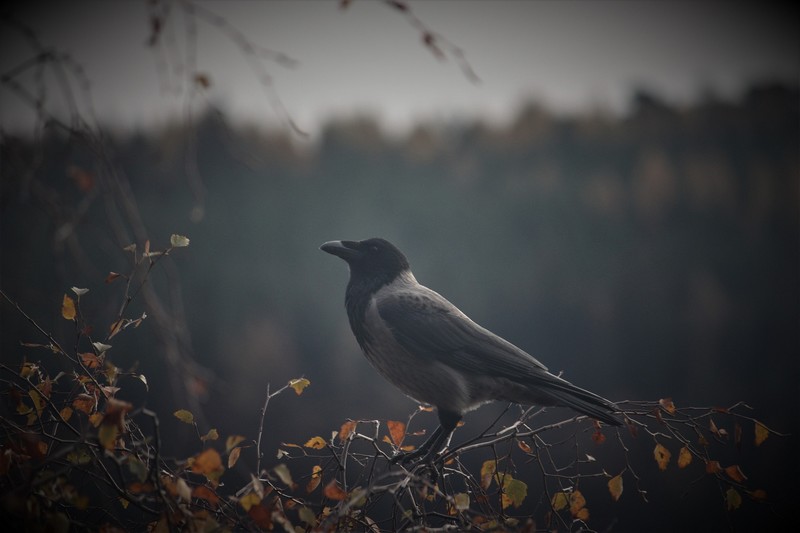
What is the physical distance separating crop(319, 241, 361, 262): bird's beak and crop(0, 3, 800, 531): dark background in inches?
380

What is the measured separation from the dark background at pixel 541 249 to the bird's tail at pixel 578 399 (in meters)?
10.9

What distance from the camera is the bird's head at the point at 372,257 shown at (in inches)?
193

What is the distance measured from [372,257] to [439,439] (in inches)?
63.9

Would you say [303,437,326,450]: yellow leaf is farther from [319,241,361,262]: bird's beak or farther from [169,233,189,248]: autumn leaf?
[319,241,361,262]: bird's beak

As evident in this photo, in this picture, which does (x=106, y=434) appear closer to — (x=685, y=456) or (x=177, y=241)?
(x=177, y=241)

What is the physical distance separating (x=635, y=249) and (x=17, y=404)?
23968 millimetres

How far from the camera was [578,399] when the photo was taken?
12.1 feet

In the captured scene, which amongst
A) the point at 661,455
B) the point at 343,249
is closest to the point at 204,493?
the point at 661,455

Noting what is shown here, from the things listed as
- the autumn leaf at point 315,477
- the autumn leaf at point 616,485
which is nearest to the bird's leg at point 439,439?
the autumn leaf at point 315,477

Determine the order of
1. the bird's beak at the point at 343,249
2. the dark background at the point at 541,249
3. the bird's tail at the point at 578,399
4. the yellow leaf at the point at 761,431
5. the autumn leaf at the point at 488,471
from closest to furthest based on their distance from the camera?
the yellow leaf at the point at 761,431 < the autumn leaf at the point at 488,471 < the bird's tail at the point at 578,399 < the bird's beak at the point at 343,249 < the dark background at the point at 541,249

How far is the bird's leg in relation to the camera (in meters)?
4.34

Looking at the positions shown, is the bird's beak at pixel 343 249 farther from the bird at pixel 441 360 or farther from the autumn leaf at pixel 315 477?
the autumn leaf at pixel 315 477

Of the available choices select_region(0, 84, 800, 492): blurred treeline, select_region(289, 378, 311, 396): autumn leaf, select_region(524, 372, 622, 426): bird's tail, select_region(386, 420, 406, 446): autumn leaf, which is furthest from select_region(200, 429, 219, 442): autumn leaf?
select_region(0, 84, 800, 492): blurred treeline

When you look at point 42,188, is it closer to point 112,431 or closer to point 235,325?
point 112,431
